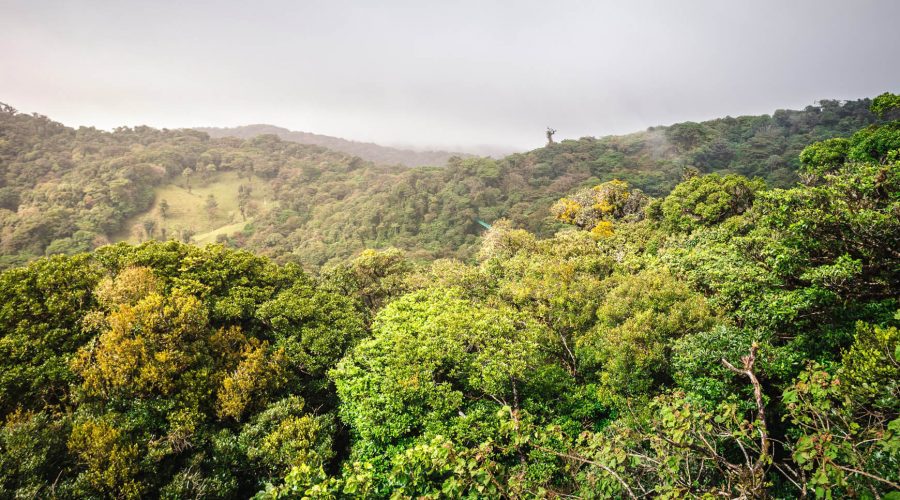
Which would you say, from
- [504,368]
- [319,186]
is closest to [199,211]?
[319,186]

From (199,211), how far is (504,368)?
9968cm

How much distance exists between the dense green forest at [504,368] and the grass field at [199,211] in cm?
6542

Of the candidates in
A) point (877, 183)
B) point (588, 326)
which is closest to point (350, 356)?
point (588, 326)

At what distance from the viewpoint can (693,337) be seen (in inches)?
494

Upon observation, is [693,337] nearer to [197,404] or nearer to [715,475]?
[715,475]

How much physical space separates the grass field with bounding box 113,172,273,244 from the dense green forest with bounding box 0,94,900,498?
65424 mm

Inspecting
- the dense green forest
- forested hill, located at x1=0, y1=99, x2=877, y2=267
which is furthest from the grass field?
the dense green forest

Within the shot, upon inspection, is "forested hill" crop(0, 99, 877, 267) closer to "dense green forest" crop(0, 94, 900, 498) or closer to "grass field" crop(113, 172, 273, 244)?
"grass field" crop(113, 172, 273, 244)

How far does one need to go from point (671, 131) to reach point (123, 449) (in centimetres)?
12401

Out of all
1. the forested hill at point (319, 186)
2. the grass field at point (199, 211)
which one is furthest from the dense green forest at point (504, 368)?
the grass field at point (199, 211)

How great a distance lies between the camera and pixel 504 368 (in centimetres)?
1319

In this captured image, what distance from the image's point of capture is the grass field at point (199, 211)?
7750cm

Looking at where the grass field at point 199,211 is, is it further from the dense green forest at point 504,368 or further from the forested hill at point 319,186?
the dense green forest at point 504,368

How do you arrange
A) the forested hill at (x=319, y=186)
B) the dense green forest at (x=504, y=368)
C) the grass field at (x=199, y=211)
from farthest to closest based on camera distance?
1. the grass field at (x=199, y=211)
2. the forested hill at (x=319, y=186)
3. the dense green forest at (x=504, y=368)
